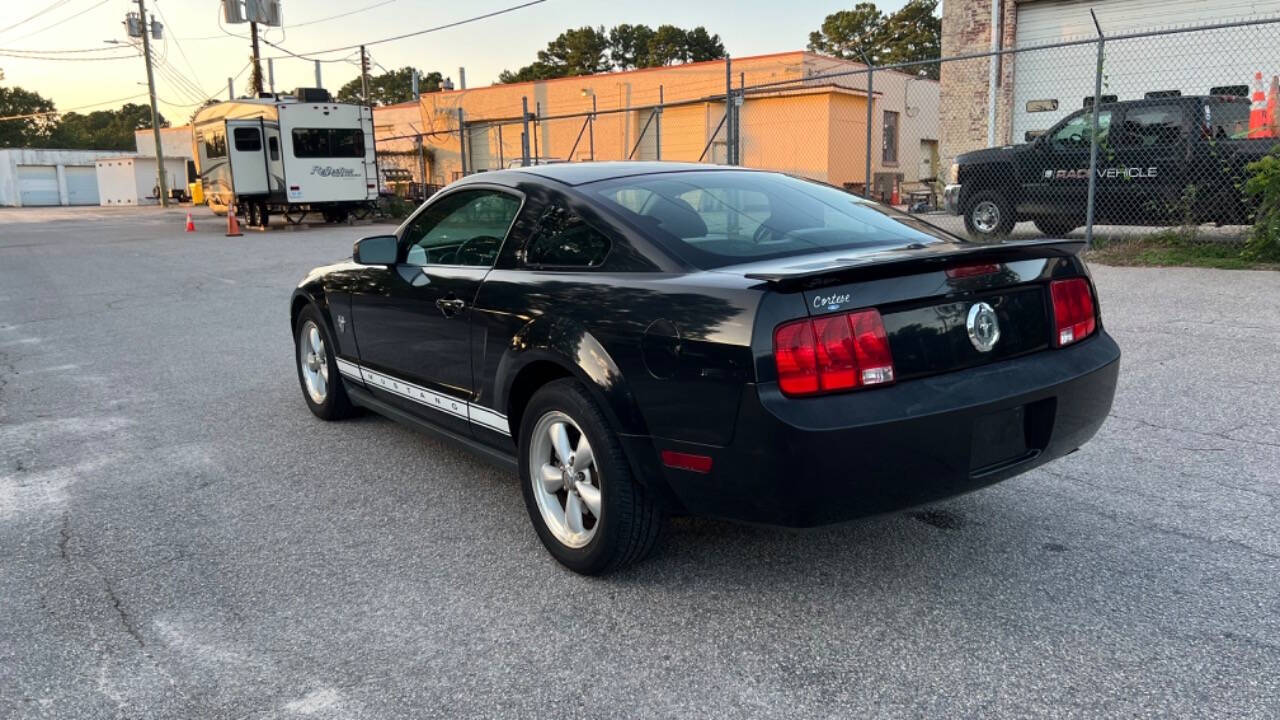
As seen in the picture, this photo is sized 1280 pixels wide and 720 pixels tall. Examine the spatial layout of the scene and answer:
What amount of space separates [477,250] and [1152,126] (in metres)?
10.7

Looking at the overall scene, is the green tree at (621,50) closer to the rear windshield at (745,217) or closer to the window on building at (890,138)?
the window on building at (890,138)

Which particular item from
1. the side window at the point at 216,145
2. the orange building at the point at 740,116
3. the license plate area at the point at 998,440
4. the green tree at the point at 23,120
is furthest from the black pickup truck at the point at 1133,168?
the green tree at the point at 23,120

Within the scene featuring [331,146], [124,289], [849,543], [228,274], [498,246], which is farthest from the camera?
[331,146]

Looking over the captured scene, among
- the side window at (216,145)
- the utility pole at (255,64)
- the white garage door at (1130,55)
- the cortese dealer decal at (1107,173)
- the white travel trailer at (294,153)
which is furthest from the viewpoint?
the utility pole at (255,64)

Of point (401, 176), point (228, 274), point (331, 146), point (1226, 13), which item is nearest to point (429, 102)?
point (401, 176)

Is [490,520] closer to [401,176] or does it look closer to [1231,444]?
[1231,444]

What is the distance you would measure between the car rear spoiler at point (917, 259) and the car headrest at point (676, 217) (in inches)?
22.9

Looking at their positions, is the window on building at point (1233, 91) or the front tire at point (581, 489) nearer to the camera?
the front tire at point (581, 489)

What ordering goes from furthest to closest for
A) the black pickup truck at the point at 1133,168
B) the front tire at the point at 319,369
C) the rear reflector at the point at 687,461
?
the black pickup truck at the point at 1133,168 < the front tire at the point at 319,369 < the rear reflector at the point at 687,461

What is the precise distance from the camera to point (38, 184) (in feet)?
216

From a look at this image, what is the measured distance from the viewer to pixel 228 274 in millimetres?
14266

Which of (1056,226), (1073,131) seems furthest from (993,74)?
(1056,226)

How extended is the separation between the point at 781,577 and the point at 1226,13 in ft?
57.2

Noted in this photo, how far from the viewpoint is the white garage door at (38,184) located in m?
64.8
